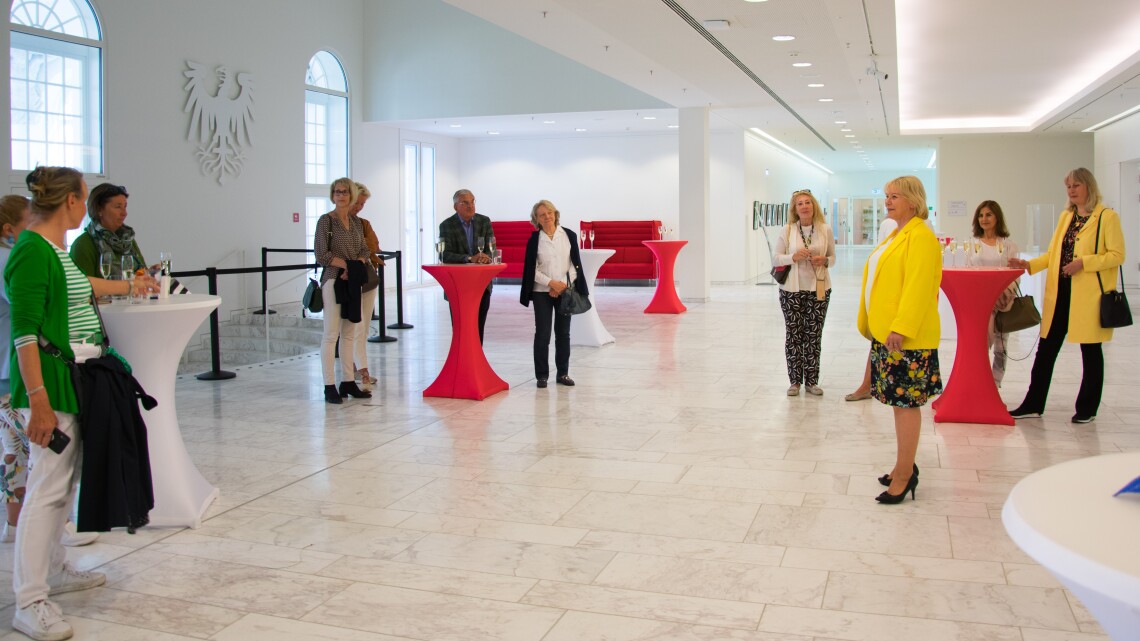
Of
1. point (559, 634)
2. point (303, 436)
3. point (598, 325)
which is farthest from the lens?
point (598, 325)

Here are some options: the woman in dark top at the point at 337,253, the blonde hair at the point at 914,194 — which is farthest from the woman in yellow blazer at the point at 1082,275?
the woman in dark top at the point at 337,253

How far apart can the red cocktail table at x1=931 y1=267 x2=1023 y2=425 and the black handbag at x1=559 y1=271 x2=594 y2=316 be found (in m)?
2.63

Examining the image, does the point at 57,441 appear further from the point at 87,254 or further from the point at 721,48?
the point at 721,48

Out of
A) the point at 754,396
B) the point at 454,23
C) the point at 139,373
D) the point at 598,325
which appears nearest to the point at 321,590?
the point at 139,373

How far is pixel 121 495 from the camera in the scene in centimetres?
327

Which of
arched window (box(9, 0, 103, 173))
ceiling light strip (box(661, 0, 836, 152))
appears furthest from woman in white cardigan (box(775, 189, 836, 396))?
arched window (box(9, 0, 103, 173))

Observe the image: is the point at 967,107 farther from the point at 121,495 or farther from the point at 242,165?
the point at 121,495

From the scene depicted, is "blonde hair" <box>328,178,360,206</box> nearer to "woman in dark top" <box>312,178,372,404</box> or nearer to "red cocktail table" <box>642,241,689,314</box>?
"woman in dark top" <box>312,178,372,404</box>

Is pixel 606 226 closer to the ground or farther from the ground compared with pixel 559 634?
farther from the ground

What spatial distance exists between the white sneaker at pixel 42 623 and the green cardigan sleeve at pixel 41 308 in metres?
0.62

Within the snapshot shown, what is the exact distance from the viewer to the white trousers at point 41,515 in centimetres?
307

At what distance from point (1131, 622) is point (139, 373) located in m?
3.73

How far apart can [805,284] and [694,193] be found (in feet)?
26.8

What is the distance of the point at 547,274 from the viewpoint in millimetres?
7328
